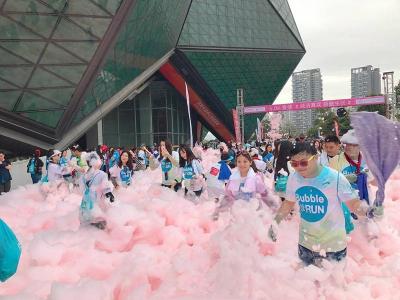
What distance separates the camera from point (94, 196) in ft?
20.1

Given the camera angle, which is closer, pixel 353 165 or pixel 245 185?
pixel 353 165

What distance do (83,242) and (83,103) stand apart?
14.3 m

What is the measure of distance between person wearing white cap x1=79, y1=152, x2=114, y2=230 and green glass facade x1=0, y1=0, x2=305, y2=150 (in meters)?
10.0

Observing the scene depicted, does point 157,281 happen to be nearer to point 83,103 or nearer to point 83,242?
point 83,242

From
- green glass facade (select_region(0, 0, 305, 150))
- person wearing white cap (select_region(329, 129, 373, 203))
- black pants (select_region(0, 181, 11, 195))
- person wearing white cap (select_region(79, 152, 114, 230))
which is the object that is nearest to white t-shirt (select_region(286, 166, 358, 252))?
person wearing white cap (select_region(329, 129, 373, 203))

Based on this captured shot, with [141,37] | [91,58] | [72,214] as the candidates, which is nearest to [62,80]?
[91,58]

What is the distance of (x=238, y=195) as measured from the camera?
577cm

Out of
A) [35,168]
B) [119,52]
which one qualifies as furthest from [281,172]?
[119,52]

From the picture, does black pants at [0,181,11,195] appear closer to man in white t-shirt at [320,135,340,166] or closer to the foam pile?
the foam pile

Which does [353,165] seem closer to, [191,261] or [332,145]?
[332,145]

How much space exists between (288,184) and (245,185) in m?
1.90

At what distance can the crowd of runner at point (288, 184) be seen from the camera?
11.6 feet

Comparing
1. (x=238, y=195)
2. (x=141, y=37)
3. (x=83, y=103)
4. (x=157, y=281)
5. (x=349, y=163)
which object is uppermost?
(x=141, y=37)

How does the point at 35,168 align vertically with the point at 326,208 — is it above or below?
below
